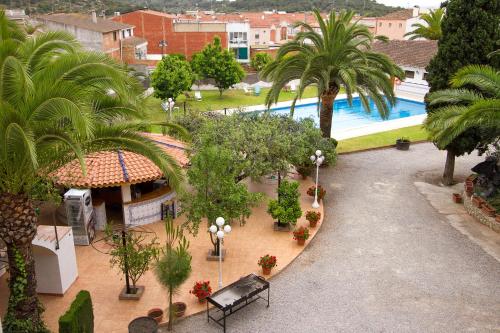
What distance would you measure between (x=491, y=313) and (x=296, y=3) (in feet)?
526

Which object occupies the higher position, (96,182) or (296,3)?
(296,3)

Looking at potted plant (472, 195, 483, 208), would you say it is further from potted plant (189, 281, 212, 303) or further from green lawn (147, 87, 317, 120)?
green lawn (147, 87, 317, 120)

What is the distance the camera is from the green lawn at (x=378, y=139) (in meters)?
27.7

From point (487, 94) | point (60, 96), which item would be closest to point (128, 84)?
point (60, 96)

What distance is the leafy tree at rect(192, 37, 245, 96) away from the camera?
4228 cm

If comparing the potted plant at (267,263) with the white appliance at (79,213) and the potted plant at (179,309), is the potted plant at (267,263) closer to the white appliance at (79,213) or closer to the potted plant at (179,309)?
the potted plant at (179,309)

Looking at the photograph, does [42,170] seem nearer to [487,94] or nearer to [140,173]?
[140,173]

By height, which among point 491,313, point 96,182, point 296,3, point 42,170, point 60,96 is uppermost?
point 296,3

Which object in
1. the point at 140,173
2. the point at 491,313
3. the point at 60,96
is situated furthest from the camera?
the point at 140,173

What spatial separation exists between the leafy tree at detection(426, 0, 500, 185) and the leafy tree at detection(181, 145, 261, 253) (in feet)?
35.8


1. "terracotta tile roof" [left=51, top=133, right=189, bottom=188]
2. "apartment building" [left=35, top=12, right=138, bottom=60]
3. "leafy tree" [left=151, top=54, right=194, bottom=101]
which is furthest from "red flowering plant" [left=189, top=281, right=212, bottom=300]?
"apartment building" [left=35, top=12, right=138, bottom=60]

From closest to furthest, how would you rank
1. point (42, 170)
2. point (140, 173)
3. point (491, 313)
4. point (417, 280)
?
point (42, 170), point (491, 313), point (417, 280), point (140, 173)

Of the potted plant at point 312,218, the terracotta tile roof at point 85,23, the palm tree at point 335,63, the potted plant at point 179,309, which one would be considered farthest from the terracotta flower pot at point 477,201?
the terracotta tile roof at point 85,23

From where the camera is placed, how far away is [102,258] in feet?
49.5
